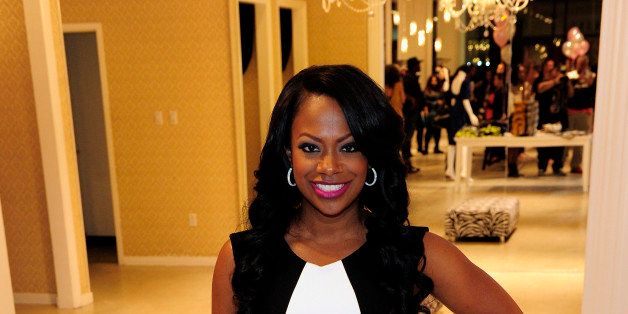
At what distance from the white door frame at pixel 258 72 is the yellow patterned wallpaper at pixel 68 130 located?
115cm

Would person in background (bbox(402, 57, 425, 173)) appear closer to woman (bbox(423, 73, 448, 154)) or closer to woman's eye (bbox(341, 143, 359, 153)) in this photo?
woman (bbox(423, 73, 448, 154))

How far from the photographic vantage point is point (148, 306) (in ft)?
14.3

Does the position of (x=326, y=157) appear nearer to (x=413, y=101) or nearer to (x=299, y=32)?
(x=299, y=32)

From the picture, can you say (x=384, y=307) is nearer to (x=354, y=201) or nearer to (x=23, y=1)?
(x=354, y=201)

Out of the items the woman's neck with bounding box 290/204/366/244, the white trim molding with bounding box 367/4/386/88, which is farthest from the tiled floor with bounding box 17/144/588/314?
the woman's neck with bounding box 290/204/366/244

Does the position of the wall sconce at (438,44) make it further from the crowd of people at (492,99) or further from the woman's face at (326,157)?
the woman's face at (326,157)

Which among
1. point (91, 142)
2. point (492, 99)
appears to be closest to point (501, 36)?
point (492, 99)

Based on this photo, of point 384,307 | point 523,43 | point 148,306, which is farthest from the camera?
point 523,43

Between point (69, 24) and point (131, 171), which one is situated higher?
point (69, 24)

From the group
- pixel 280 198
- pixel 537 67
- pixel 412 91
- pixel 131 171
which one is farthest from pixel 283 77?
pixel 280 198

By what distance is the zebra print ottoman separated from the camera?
5.39 meters

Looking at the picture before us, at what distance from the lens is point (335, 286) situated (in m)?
1.21

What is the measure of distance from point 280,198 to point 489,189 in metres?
5.55

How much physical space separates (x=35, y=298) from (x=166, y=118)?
1.62 m
